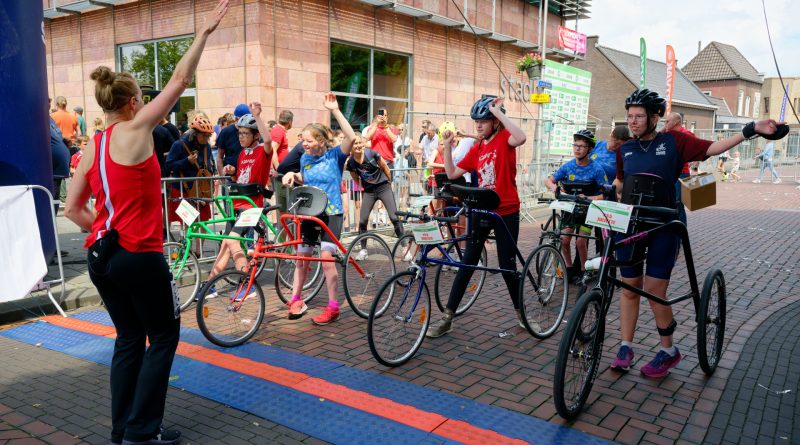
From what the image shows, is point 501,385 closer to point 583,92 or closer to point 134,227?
point 134,227

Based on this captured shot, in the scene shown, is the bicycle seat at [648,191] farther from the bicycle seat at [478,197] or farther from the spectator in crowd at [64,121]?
the spectator in crowd at [64,121]

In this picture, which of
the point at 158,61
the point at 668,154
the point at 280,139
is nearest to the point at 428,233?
the point at 668,154

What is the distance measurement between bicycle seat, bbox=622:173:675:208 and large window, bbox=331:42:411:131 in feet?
33.2

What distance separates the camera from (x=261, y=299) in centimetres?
515

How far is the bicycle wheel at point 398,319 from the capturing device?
4.37 meters

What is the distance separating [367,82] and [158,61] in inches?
189

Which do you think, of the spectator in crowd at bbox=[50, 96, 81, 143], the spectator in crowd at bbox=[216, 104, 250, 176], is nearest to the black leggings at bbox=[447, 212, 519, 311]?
the spectator in crowd at bbox=[216, 104, 250, 176]

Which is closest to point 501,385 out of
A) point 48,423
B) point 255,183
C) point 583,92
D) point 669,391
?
point 669,391

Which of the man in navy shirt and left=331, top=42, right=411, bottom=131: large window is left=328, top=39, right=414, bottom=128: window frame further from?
the man in navy shirt

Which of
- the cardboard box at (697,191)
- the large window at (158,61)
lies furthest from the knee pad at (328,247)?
the large window at (158,61)

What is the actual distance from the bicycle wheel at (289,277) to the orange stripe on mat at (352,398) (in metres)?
1.22

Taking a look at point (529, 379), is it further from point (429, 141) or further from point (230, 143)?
point (429, 141)

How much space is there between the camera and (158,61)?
13930mm

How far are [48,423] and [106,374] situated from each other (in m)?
0.77
